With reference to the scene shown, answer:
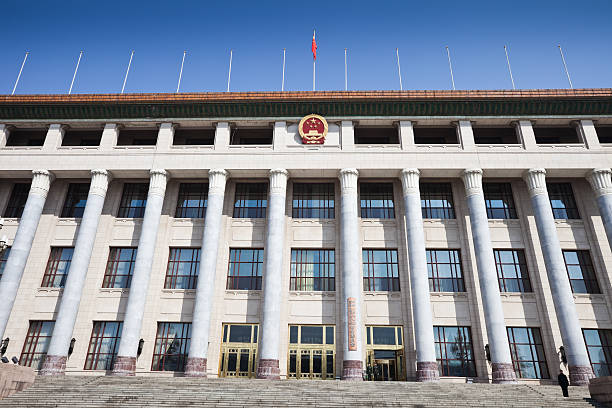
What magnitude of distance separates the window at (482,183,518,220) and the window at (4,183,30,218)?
107 ft

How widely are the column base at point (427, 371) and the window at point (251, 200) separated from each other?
13494mm

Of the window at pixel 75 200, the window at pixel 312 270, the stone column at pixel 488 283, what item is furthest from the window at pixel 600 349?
the window at pixel 75 200

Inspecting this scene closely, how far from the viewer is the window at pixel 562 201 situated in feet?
88.7

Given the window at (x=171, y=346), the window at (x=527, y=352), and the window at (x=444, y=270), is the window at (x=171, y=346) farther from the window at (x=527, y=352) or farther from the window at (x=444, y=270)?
→ the window at (x=527, y=352)

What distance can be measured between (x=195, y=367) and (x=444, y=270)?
15986 millimetres

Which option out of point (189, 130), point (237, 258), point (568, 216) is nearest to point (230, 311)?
point (237, 258)

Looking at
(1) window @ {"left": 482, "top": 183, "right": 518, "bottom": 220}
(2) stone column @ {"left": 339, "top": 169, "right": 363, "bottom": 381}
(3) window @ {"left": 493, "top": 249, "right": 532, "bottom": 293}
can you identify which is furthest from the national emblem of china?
(3) window @ {"left": 493, "top": 249, "right": 532, "bottom": 293}

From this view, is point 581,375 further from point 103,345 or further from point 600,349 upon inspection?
point 103,345

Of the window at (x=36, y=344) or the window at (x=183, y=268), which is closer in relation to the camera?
the window at (x=36, y=344)

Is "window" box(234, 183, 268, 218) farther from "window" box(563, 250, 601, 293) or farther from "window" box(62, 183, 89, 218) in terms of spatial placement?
"window" box(563, 250, 601, 293)

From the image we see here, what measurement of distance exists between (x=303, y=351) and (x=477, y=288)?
11299mm

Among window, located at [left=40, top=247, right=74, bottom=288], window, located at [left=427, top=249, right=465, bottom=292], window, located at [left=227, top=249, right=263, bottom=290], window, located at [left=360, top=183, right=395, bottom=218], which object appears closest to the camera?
window, located at [left=427, top=249, right=465, bottom=292]

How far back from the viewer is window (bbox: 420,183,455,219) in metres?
27.5

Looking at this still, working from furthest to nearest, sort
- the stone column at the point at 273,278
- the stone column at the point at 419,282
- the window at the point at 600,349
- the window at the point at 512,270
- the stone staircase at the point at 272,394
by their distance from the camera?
the window at the point at 512,270 → the window at the point at 600,349 → the stone column at the point at 273,278 → the stone column at the point at 419,282 → the stone staircase at the point at 272,394
